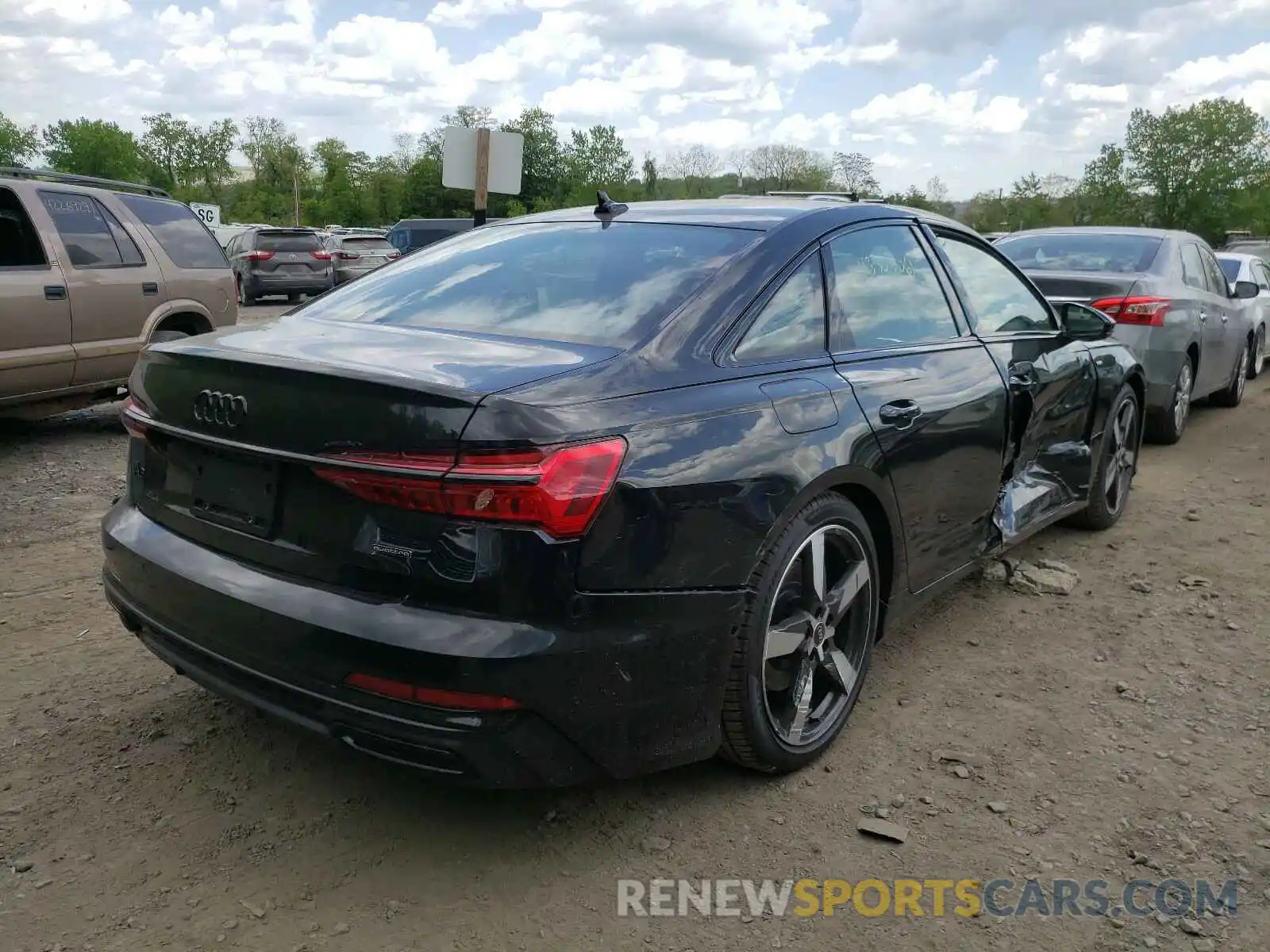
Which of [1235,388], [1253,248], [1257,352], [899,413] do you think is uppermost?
[1253,248]

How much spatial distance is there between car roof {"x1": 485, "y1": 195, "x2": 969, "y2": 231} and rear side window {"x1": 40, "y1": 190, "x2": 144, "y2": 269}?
4.60 meters

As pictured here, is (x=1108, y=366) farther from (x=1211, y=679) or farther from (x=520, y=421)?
(x=520, y=421)

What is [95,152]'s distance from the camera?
84562mm

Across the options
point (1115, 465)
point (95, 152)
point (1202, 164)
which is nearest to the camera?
point (1115, 465)

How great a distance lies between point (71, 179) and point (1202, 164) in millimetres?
60832

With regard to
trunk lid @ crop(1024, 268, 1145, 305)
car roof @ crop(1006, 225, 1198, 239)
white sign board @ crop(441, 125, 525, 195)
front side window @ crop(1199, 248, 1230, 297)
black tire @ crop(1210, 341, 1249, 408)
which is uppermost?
white sign board @ crop(441, 125, 525, 195)

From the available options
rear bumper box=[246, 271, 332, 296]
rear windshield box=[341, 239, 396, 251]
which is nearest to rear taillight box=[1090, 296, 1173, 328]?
rear bumper box=[246, 271, 332, 296]

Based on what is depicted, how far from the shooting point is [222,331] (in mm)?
3033

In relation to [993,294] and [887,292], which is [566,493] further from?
[993,294]

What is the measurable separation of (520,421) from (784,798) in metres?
1.38

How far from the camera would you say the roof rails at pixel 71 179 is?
7016 millimetres

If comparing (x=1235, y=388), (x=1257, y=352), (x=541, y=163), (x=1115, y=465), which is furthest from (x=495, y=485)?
(x=541, y=163)

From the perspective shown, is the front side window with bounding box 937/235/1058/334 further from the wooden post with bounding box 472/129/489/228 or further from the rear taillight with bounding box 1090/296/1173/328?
the wooden post with bounding box 472/129/489/228

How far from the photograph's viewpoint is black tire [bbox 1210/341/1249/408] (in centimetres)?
973
